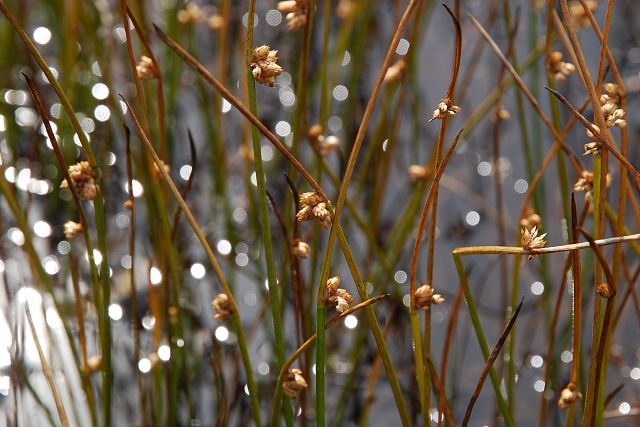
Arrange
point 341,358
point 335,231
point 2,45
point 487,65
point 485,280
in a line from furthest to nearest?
1. point 487,65
2. point 2,45
3. point 485,280
4. point 341,358
5. point 335,231

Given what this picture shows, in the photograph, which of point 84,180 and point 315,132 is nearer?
point 84,180

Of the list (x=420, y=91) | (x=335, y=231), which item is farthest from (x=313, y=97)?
(x=335, y=231)

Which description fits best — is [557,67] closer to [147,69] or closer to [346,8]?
[147,69]

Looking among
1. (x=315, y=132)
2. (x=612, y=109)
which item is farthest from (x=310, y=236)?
(x=612, y=109)

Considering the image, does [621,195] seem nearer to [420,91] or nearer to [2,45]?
[420,91]

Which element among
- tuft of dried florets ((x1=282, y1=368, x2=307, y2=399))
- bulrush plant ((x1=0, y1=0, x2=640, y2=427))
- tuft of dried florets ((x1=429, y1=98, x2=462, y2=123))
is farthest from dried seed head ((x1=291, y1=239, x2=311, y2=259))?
tuft of dried florets ((x1=429, y1=98, x2=462, y2=123))

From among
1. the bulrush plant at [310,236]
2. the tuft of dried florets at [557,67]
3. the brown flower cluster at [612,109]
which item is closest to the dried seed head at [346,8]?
the bulrush plant at [310,236]
